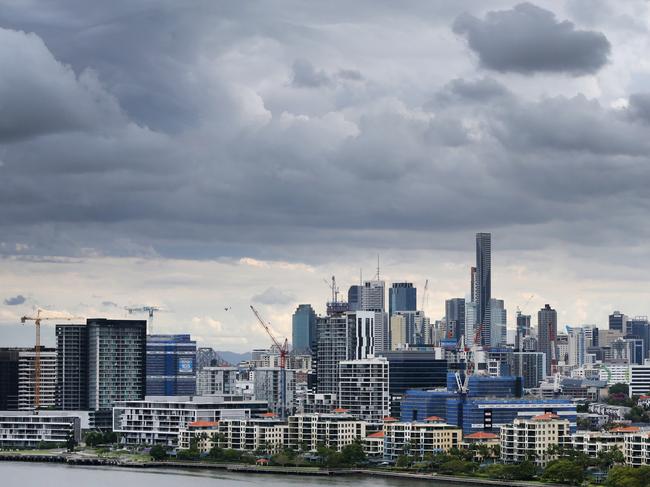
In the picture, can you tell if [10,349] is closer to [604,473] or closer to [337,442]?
[337,442]

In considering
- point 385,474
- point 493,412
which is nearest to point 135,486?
point 385,474

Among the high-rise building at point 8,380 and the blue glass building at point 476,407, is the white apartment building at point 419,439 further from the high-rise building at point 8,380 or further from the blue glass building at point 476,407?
the high-rise building at point 8,380

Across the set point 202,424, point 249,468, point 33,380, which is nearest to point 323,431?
point 249,468

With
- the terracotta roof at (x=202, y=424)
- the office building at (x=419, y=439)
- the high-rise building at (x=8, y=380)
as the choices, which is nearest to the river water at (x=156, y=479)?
the office building at (x=419, y=439)

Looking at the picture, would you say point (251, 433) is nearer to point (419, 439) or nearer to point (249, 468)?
point (249, 468)

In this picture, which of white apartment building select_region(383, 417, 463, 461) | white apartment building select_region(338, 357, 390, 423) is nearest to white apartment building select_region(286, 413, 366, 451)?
white apartment building select_region(383, 417, 463, 461)
